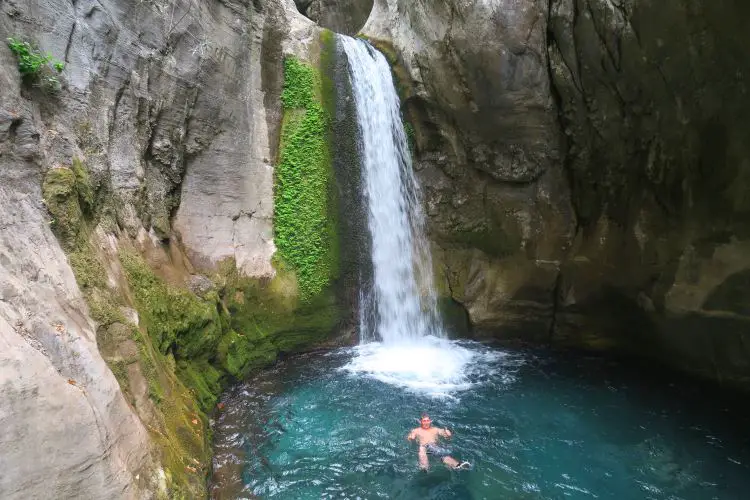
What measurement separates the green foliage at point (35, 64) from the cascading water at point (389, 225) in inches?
226

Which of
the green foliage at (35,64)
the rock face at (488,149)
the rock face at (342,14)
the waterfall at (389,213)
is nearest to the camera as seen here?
the green foliage at (35,64)

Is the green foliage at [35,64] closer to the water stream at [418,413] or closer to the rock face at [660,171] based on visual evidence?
the water stream at [418,413]

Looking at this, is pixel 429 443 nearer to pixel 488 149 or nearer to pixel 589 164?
pixel 589 164

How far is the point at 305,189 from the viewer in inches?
375

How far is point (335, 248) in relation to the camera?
31.8 feet

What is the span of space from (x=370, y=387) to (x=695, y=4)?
6.84 metres

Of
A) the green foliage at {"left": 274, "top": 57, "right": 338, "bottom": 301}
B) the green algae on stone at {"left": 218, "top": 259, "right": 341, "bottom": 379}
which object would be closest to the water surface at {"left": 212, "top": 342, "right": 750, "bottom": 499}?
the green algae on stone at {"left": 218, "top": 259, "right": 341, "bottom": 379}

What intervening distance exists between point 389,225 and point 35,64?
665cm

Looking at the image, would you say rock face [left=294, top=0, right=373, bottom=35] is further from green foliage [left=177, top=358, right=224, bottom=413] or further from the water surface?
green foliage [left=177, top=358, right=224, bottom=413]

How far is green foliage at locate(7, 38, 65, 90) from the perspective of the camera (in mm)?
4930

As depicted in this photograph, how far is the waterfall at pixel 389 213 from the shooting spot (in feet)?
33.1

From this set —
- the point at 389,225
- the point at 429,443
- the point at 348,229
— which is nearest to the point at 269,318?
the point at 348,229

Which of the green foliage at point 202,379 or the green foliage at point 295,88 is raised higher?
the green foliage at point 295,88

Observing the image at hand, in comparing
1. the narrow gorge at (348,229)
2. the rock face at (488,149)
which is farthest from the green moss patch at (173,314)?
the rock face at (488,149)
